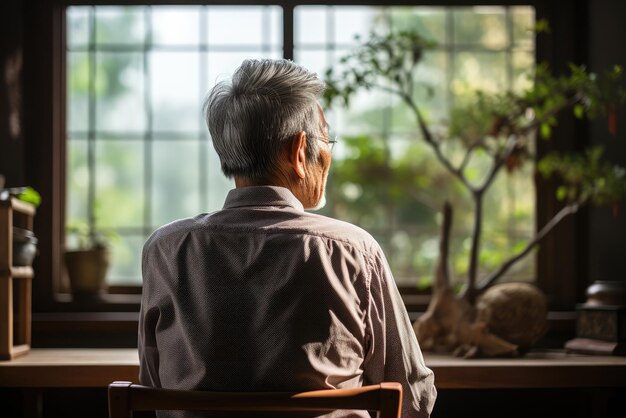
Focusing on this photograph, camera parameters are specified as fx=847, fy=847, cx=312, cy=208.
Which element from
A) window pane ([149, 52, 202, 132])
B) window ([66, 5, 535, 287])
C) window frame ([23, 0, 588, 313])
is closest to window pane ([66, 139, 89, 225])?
window ([66, 5, 535, 287])

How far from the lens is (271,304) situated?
1.45 meters

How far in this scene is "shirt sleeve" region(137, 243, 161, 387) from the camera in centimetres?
157

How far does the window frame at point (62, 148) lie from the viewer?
329 cm

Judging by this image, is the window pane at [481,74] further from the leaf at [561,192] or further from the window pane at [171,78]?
the window pane at [171,78]

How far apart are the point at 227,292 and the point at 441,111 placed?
4344 millimetres

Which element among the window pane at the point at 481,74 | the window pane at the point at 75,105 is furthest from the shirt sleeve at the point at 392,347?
the window pane at the point at 481,74

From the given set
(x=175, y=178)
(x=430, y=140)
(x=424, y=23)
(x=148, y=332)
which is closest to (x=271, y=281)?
(x=148, y=332)

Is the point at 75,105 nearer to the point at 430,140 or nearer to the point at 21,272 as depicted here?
the point at 21,272

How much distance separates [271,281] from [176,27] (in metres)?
2.26

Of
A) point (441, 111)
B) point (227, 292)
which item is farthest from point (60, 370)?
point (441, 111)

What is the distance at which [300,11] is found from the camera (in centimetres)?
348

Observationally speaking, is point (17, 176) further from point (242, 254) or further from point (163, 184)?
point (242, 254)

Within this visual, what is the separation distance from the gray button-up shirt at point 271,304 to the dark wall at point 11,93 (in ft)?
6.03

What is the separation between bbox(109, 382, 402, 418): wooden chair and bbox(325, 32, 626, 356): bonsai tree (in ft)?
4.58
